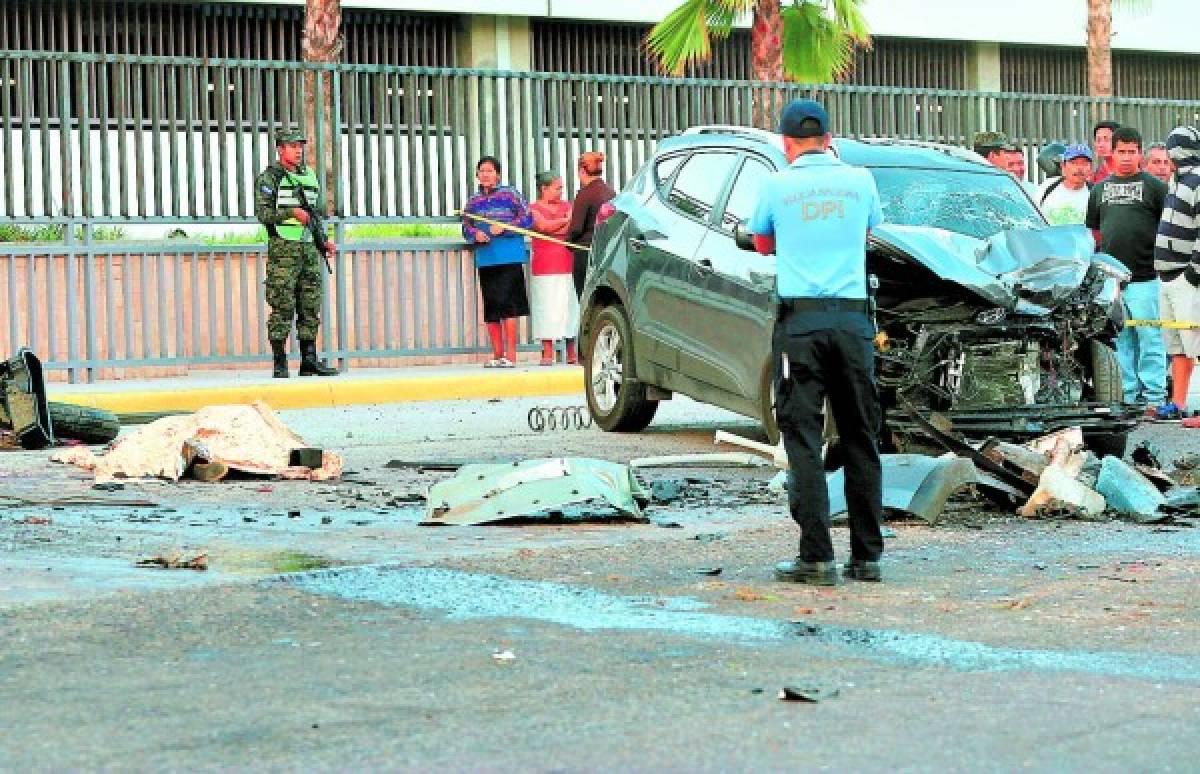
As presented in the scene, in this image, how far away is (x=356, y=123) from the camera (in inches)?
864

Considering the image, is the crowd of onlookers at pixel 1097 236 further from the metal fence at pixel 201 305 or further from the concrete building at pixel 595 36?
the concrete building at pixel 595 36

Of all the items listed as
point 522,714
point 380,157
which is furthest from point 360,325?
point 522,714

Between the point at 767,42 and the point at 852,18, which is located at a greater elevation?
the point at 852,18

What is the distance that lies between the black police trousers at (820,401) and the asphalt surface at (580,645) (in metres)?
0.29

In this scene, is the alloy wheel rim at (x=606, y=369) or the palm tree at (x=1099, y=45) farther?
the palm tree at (x=1099, y=45)

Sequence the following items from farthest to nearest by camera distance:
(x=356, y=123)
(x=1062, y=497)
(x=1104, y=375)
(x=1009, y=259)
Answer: (x=356, y=123)
(x=1104, y=375)
(x=1009, y=259)
(x=1062, y=497)

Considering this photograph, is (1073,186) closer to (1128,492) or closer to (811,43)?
(1128,492)

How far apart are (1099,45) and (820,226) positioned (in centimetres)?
2450

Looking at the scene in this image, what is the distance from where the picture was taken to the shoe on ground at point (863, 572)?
880 centimetres

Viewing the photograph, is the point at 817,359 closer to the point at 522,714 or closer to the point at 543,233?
the point at 522,714

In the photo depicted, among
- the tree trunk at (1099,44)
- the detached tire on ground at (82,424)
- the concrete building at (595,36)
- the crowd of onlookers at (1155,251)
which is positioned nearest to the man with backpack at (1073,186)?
the crowd of onlookers at (1155,251)

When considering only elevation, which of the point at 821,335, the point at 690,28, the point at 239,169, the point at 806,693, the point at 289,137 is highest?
the point at 690,28

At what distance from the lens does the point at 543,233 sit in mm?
22125

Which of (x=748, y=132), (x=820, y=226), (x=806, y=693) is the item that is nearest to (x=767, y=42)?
(x=748, y=132)
